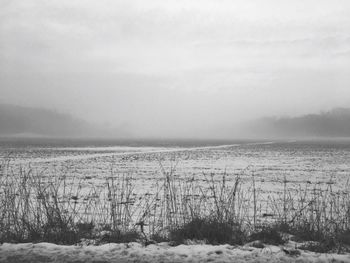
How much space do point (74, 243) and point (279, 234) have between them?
3829mm

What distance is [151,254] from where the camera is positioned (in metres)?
5.00

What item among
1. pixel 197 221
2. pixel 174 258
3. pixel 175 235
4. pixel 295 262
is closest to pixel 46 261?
pixel 174 258

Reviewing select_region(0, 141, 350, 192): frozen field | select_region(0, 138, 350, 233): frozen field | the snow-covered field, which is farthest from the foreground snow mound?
select_region(0, 141, 350, 192): frozen field

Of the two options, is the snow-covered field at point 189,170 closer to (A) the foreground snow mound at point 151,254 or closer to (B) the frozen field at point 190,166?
(B) the frozen field at point 190,166

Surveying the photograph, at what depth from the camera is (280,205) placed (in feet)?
34.5

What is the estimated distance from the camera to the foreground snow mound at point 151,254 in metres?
4.78

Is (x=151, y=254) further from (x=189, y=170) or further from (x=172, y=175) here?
(x=189, y=170)

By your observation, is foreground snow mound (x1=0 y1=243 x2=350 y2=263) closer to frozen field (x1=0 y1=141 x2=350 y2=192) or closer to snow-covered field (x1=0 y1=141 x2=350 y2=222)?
snow-covered field (x1=0 y1=141 x2=350 y2=222)


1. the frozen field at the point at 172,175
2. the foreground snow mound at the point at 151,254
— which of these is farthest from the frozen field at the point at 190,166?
the foreground snow mound at the point at 151,254

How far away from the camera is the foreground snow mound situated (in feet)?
15.7

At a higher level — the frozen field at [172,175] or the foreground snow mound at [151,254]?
Result: the foreground snow mound at [151,254]

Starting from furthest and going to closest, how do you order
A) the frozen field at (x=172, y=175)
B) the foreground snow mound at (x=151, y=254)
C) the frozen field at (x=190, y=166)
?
the frozen field at (x=190, y=166) → the frozen field at (x=172, y=175) → the foreground snow mound at (x=151, y=254)

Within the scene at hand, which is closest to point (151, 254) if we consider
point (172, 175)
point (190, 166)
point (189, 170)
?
point (172, 175)

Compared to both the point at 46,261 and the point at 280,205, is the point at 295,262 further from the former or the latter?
the point at 280,205
